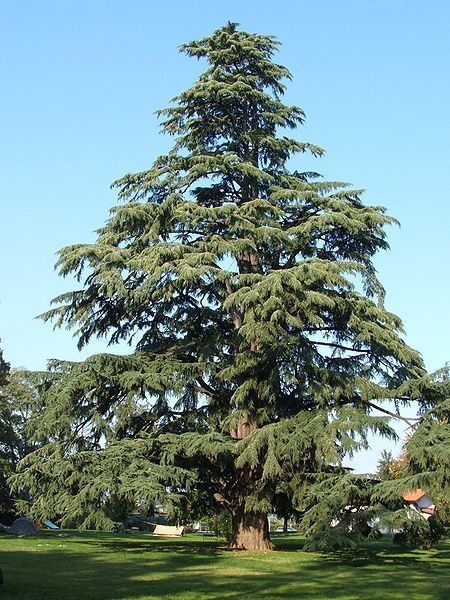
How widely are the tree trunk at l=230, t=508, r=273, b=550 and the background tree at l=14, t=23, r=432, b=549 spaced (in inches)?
1.7

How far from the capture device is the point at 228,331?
24031 millimetres

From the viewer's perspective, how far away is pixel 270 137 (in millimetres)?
24500

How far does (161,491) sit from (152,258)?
21.9ft

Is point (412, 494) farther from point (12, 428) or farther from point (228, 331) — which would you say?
point (12, 428)

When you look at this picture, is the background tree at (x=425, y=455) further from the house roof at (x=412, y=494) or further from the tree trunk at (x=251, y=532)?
the tree trunk at (x=251, y=532)

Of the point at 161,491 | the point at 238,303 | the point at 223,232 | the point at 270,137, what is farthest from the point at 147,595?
the point at 270,137

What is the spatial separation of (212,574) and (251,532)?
643cm

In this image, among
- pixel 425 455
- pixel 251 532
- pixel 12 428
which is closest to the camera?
pixel 425 455

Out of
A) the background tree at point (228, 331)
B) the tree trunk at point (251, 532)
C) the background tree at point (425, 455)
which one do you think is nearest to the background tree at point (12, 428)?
the background tree at point (228, 331)

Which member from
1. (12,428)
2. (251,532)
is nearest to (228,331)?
(251,532)

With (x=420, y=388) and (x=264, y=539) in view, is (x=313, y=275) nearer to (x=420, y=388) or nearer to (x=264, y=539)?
(x=420, y=388)

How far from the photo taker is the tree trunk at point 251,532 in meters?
21.9

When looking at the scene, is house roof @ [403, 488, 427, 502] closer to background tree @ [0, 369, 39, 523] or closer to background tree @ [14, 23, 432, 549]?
background tree @ [14, 23, 432, 549]

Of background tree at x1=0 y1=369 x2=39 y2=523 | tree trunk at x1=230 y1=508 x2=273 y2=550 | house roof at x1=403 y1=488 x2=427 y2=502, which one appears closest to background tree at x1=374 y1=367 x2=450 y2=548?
house roof at x1=403 y1=488 x2=427 y2=502
